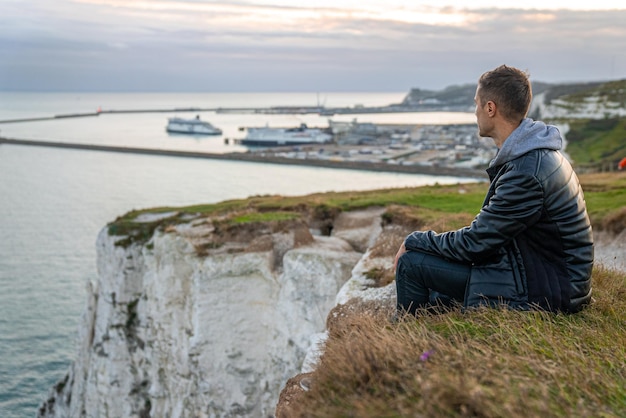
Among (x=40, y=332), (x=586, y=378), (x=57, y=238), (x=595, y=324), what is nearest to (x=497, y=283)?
(x=595, y=324)

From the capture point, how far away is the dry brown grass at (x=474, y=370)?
366 cm

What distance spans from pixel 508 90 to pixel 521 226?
128 cm

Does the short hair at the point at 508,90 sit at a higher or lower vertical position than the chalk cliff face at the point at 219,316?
higher

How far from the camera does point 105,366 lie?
19250 millimetres

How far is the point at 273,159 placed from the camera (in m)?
101

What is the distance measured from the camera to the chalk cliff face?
1602cm

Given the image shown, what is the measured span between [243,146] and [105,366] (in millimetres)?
111711

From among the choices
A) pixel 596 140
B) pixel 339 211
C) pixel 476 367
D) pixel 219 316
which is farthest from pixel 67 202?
pixel 596 140

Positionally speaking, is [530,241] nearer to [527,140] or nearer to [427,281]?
[527,140]

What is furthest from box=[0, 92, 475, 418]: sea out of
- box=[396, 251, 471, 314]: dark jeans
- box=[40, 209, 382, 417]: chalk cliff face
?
box=[396, 251, 471, 314]: dark jeans

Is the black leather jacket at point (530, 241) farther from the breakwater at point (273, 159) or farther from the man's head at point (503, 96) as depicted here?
the breakwater at point (273, 159)

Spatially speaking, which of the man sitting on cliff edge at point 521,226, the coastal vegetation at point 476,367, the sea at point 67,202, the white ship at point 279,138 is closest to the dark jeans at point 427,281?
the man sitting on cliff edge at point 521,226

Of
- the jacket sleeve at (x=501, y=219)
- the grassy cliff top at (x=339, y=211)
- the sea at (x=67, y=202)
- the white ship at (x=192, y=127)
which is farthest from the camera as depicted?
the white ship at (x=192, y=127)

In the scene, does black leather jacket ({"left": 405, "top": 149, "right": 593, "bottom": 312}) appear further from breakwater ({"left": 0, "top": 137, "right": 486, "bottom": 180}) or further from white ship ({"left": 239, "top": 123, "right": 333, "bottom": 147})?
white ship ({"left": 239, "top": 123, "right": 333, "bottom": 147})
